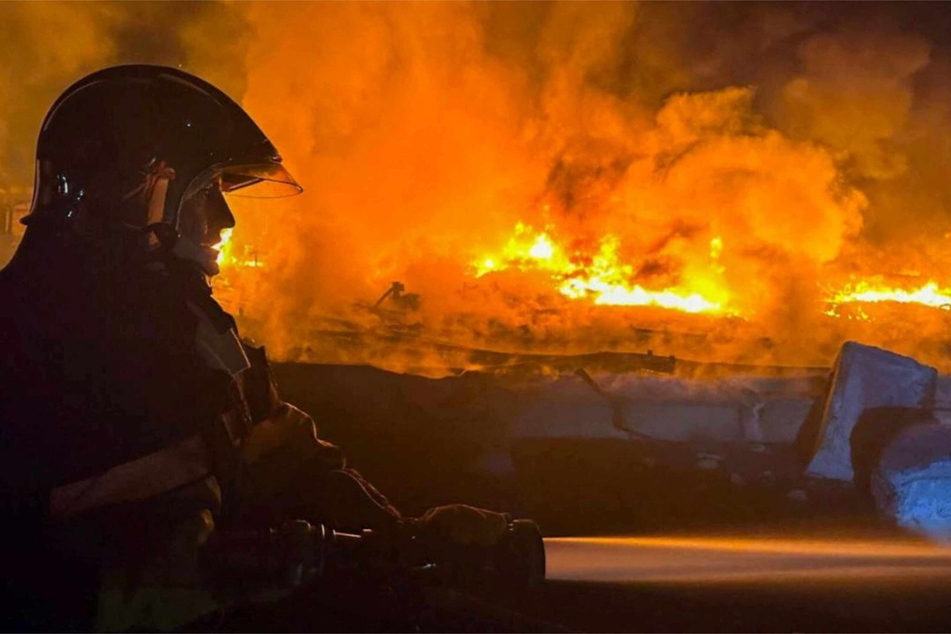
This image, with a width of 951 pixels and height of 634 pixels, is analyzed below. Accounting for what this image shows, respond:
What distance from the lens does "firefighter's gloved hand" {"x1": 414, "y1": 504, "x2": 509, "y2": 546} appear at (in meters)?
3.04

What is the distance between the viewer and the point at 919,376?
6734mm

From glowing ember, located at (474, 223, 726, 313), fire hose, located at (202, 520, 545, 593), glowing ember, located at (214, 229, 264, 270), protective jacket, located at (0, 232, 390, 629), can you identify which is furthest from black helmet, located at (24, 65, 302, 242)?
glowing ember, located at (474, 223, 726, 313)

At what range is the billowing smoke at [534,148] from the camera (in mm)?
9344

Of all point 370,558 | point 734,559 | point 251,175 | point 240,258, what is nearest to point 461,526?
point 370,558

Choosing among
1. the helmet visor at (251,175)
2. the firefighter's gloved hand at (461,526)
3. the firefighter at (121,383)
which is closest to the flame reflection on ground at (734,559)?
the firefighter's gloved hand at (461,526)

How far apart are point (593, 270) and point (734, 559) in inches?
223

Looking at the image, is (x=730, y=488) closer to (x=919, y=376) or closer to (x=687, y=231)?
(x=919, y=376)

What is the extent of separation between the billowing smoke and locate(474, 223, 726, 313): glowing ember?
77mm

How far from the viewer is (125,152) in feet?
10.4

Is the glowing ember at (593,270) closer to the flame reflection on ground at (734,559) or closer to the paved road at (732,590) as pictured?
the flame reflection on ground at (734,559)

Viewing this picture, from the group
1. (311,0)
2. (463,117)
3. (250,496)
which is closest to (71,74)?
(311,0)

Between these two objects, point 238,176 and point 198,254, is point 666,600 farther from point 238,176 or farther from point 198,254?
point 238,176

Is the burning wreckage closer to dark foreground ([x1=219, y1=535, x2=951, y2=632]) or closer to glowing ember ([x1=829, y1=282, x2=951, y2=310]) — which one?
dark foreground ([x1=219, y1=535, x2=951, y2=632])

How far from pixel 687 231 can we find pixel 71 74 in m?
6.69
